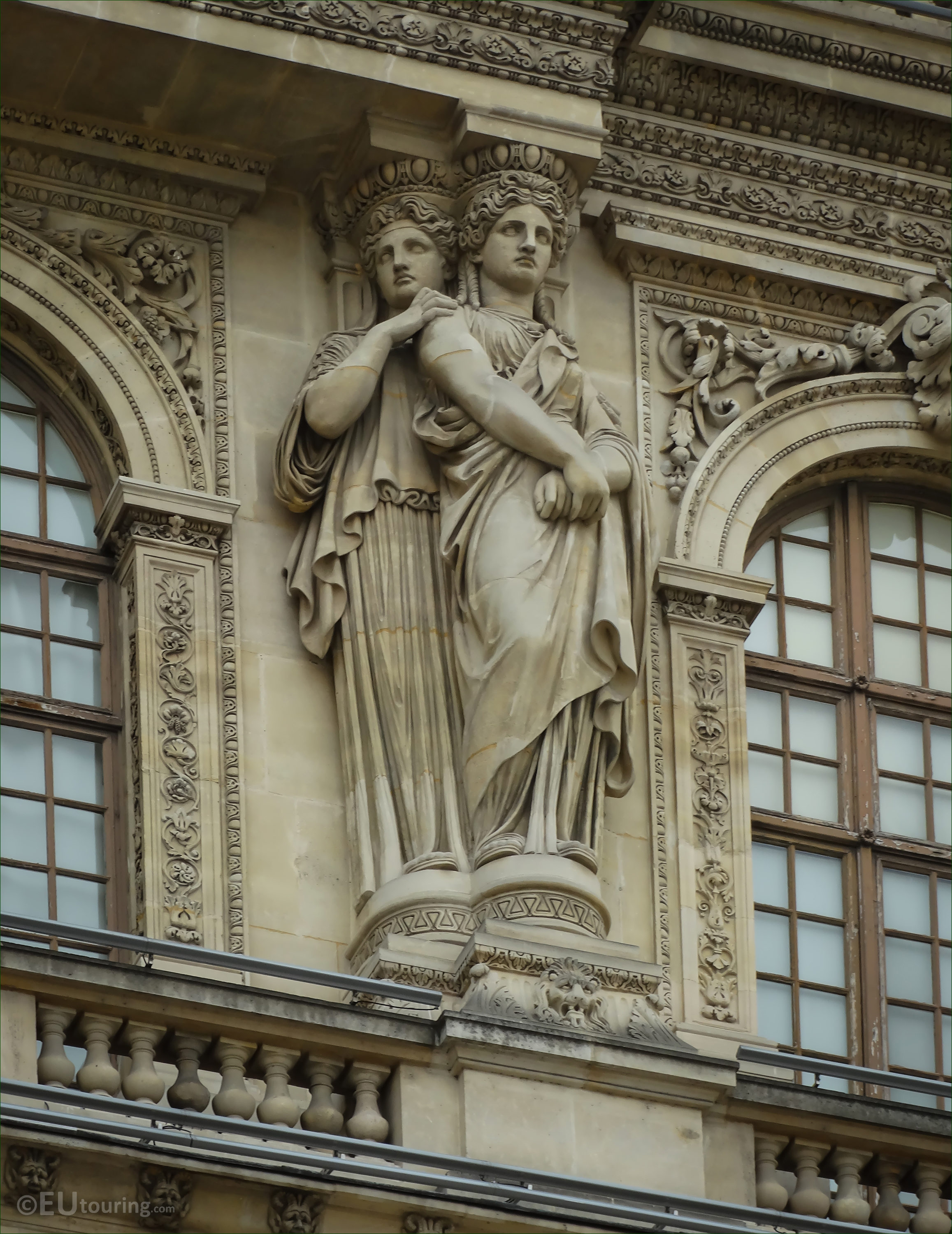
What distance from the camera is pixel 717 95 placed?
762 inches

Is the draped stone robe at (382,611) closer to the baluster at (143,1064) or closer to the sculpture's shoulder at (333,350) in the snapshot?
the sculpture's shoulder at (333,350)

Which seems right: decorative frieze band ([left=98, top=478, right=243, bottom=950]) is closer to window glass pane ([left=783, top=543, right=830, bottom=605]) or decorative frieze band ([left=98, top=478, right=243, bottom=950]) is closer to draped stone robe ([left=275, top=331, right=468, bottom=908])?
draped stone robe ([left=275, top=331, right=468, bottom=908])

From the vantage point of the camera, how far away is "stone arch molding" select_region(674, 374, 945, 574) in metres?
18.5

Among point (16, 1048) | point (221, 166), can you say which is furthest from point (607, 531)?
point (16, 1048)

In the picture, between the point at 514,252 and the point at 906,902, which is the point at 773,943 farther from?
the point at 514,252

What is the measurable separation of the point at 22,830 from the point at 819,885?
365 centimetres

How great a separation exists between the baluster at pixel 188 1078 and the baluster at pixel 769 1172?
2247 millimetres

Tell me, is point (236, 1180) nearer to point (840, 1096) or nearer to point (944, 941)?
point (840, 1096)

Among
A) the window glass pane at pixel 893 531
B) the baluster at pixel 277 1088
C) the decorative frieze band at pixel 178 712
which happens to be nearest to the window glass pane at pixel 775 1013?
the window glass pane at pixel 893 531

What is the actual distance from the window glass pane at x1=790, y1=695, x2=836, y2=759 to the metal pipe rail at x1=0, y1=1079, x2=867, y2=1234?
3439 millimetres

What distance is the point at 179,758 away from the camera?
1705cm

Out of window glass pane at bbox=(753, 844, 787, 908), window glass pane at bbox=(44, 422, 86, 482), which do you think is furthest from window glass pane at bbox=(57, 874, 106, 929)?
window glass pane at bbox=(753, 844, 787, 908)

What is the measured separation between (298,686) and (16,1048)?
2869 millimetres

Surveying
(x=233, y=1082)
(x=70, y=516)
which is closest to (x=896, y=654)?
(x=70, y=516)
